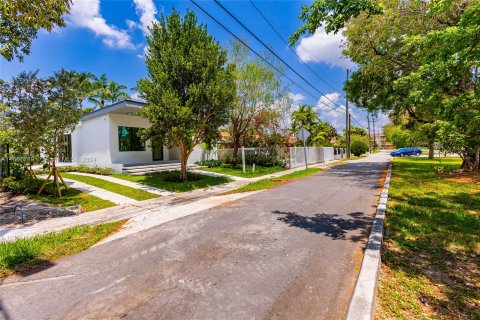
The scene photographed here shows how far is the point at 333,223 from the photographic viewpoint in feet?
18.2

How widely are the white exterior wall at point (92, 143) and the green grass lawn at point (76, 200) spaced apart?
5615 millimetres

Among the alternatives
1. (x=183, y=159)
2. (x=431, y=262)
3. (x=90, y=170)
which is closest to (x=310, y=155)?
(x=183, y=159)

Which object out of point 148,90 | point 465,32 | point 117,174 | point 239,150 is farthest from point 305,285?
point 239,150

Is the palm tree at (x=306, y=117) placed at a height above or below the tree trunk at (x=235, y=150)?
above

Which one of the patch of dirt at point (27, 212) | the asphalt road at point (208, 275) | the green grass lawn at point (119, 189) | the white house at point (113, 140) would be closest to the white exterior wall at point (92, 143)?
the white house at point (113, 140)

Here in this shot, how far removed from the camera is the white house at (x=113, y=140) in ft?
46.9

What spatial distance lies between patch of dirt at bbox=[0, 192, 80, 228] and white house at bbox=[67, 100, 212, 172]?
6239 mm

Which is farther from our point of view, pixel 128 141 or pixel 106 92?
pixel 106 92

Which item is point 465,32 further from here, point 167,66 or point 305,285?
point 167,66

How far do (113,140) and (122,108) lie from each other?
2100 mm

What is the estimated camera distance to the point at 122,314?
8.57ft

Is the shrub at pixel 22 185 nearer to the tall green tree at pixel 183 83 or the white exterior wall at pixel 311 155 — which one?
the tall green tree at pixel 183 83

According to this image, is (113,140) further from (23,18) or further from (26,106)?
(23,18)

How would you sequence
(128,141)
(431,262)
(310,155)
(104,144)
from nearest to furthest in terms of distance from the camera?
(431,262) → (104,144) → (128,141) → (310,155)
